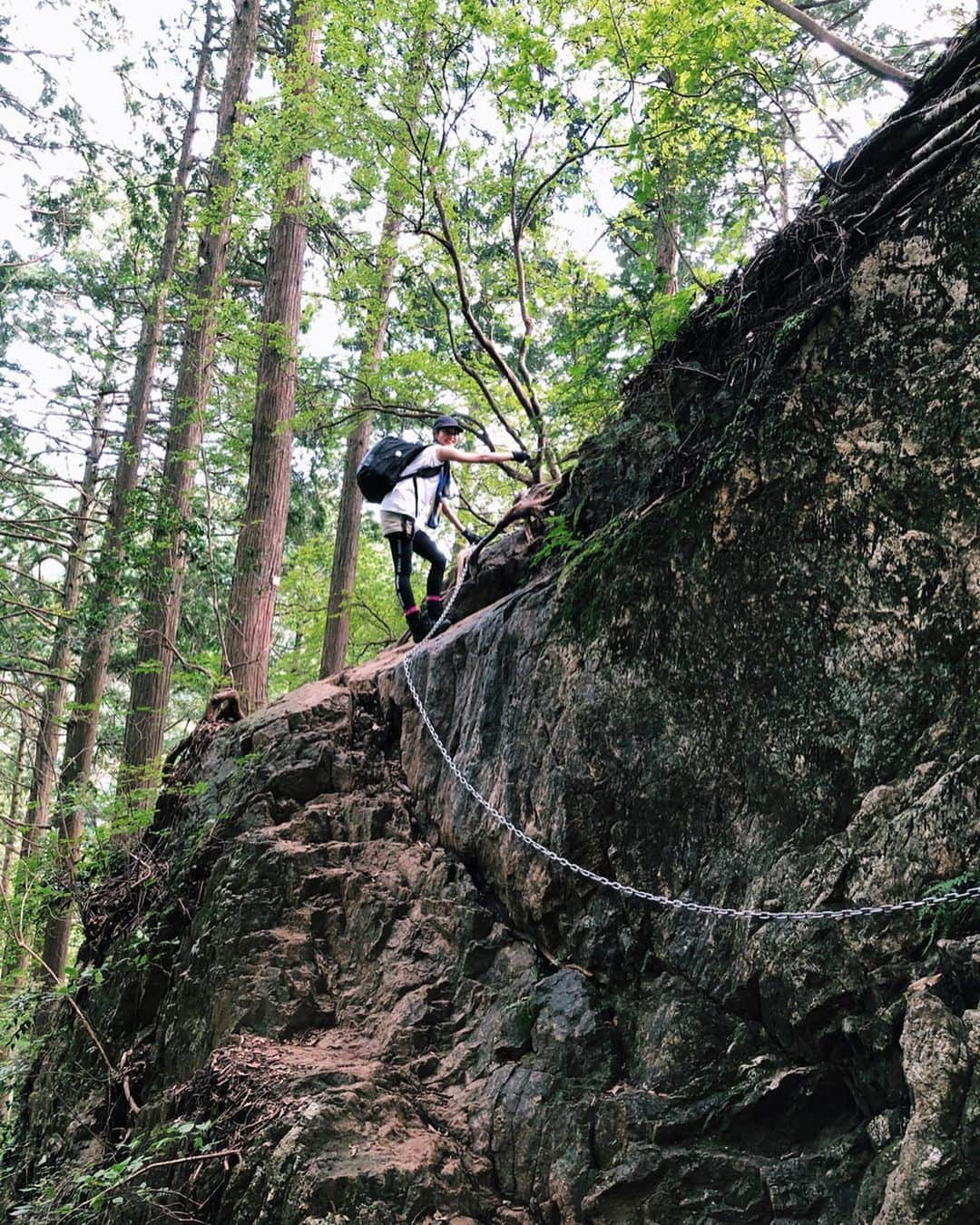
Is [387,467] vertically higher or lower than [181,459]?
lower

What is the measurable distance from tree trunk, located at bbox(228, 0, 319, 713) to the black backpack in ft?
8.88

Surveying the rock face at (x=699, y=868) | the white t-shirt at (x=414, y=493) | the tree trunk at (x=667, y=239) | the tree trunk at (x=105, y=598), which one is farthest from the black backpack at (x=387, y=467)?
the tree trunk at (x=105, y=598)

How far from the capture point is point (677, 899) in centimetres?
389

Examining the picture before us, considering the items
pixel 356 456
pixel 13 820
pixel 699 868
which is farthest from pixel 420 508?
pixel 356 456

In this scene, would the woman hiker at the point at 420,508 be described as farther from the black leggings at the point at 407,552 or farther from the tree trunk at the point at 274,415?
the tree trunk at the point at 274,415

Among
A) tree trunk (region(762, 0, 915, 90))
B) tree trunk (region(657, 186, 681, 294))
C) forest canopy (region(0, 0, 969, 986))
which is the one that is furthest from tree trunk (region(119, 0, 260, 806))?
tree trunk (region(762, 0, 915, 90))

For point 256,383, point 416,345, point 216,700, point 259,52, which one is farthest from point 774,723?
point 259,52

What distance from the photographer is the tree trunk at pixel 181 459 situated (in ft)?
32.9

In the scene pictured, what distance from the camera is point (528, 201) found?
8820 mm

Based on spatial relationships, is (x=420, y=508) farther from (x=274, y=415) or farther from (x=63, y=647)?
(x=63, y=647)

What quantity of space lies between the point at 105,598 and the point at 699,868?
9.84 metres

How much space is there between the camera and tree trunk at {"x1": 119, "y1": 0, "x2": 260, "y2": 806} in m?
10.0

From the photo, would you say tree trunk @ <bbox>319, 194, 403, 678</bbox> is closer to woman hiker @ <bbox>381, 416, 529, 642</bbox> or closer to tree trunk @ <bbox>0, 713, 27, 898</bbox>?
woman hiker @ <bbox>381, 416, 529, 642</bbox>

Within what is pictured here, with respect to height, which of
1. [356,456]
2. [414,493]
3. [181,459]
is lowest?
[414,493]
